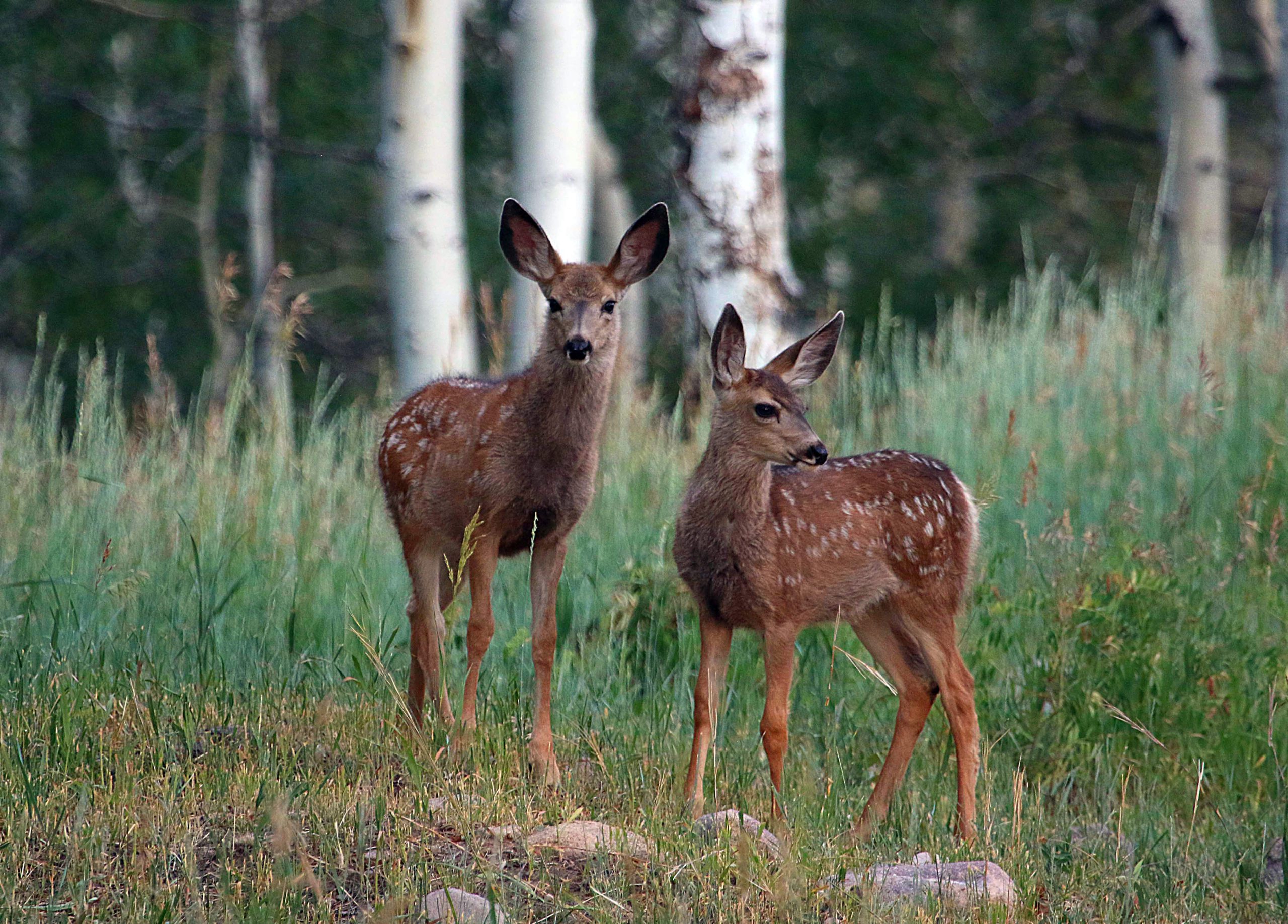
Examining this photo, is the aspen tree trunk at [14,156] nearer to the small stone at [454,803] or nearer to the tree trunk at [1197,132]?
the tree trunk at [1197,132]

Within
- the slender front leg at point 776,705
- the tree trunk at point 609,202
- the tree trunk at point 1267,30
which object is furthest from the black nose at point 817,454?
the tree trunk at point 609,202

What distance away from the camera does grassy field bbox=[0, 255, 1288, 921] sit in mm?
4066

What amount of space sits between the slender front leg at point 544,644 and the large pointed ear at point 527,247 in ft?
3.22

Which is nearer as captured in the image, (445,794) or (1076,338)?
(445,794)

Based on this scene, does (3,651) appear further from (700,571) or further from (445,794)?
(700,571)

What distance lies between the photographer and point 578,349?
16.7 feet

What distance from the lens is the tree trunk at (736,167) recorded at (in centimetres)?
877

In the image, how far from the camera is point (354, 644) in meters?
6.12

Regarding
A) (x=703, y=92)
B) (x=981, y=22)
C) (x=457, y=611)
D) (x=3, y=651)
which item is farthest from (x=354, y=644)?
(x=981, y=22)

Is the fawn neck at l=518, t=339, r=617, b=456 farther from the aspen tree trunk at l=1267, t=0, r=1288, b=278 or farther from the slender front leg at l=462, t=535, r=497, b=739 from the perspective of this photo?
the aspen tree trunk at l=1267, t=0, r=1288, b=278

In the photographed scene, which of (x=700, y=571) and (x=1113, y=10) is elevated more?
(x=1113, y=10)

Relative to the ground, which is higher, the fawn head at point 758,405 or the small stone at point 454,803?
the fawn head at point 758,405

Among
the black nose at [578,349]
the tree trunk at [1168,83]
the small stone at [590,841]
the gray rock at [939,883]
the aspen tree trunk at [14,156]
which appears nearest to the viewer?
the gray rock at [939,883]

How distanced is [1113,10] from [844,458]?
1607 centimetres
